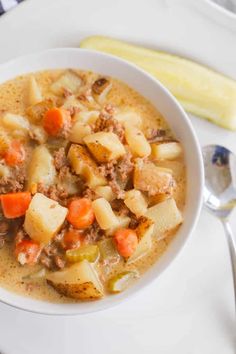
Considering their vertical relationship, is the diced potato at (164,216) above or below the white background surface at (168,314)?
above

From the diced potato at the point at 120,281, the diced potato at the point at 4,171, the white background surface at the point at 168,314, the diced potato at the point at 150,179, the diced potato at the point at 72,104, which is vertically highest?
the diced potato at the point at 72,104

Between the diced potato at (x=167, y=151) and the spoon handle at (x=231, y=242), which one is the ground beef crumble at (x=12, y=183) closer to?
the diced potato at (x=167, y=151)

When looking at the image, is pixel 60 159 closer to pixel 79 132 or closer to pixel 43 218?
pixel 79 132

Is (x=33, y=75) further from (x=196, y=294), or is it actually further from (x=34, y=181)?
(x=196, y=294)

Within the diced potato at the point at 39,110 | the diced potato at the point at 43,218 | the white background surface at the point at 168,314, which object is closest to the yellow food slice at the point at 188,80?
the white background surface at the point at 168,314

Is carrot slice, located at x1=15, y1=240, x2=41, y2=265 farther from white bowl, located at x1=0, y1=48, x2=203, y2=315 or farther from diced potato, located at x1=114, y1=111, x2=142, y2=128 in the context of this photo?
diced potato, located at x1=114, y1=111, x2=142, y2=128

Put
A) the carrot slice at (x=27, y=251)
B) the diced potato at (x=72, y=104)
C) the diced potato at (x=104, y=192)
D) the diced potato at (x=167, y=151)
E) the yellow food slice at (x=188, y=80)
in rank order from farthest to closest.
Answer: the yellow food slice at (x=188, y=80), the diced potato at (x=72, y=104), the diced potato at (x=167, y=151), the diced potato at (x=104, y=192), the carrot slice at (x=27, y=251)

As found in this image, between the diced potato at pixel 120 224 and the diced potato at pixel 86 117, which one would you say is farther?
the diced potato at pixel 86 117

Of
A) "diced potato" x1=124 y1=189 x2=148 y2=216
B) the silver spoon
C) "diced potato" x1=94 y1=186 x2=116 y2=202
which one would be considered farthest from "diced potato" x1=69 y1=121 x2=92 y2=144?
the silver spoon
